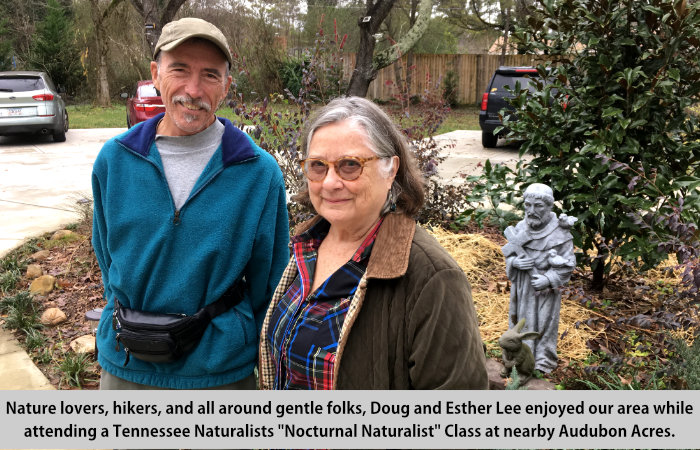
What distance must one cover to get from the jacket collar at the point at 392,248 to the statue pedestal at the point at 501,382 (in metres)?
1.90

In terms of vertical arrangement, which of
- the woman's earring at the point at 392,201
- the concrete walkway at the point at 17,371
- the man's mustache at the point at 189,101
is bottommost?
the concrete walkway at the point at 17,371

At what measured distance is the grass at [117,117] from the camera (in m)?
17.9

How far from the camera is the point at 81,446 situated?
1.89 metres

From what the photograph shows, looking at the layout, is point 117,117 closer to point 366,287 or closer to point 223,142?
point 223,142

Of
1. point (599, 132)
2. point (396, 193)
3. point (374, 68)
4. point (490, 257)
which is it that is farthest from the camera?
point (374, 68)

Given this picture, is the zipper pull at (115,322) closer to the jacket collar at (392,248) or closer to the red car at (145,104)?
the jacket collar at (392,248)

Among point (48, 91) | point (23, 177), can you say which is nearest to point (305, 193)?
point (23, 177)

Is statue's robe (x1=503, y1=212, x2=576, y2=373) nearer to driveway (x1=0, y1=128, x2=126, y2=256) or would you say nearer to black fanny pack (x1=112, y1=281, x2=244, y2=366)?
black fanny pack (x1=112, y1=281, x2=244, y2=366)

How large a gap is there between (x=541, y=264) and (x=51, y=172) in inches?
385

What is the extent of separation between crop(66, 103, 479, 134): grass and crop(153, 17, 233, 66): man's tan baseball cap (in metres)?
13.9

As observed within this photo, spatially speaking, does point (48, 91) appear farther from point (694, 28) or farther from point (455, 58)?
point (455, 58)

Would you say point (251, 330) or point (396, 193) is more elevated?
point (396, 193)

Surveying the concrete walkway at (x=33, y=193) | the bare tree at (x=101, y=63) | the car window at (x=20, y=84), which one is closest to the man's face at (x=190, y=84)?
the concrete walkway at (x=33, y=193)

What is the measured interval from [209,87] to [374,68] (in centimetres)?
675
